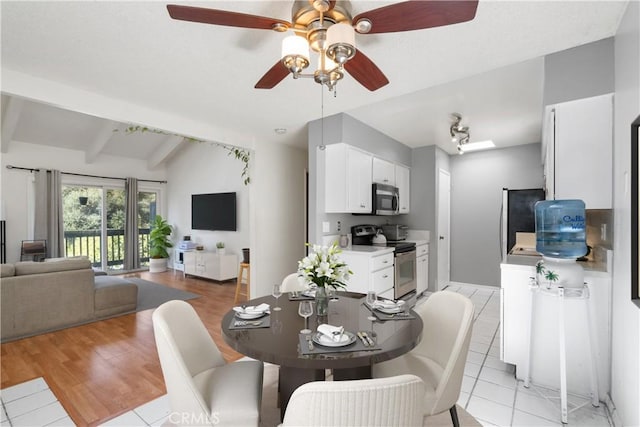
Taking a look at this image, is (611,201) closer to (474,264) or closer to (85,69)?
(474,264)

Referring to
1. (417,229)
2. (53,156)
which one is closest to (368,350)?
(417,229)

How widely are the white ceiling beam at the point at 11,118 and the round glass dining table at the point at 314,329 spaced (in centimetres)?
522

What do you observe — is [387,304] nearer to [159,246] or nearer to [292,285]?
[292,285]

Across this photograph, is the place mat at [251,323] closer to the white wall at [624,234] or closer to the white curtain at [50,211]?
the white wall at [624,234]

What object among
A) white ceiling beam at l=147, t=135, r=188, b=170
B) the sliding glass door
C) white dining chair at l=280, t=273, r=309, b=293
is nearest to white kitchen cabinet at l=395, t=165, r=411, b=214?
white dining chair at l=280, t=273, r=309, b=293

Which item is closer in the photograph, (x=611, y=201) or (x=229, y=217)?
(x=611, y=201)

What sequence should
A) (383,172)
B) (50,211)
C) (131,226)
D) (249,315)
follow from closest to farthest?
(249,315) < (383,172) < (50,211) < (131,226)

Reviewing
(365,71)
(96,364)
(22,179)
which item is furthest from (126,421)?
(22,179)

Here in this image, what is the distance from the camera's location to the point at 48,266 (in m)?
3.42

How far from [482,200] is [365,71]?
431 centimetres

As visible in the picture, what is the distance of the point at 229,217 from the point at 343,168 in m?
3.51

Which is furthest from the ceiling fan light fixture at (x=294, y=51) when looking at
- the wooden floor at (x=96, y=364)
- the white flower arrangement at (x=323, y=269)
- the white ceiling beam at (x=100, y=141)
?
the white ceiling beam at (x=100, y=141)

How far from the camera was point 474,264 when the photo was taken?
17.2ft

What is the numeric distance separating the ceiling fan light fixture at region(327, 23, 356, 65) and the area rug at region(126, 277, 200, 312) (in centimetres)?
437
